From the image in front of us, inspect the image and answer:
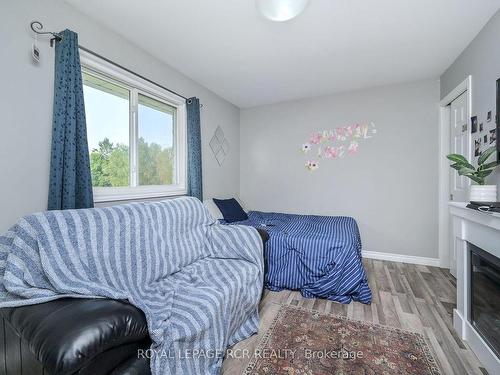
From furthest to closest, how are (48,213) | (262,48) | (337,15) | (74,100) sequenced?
(262,48) → (337,15) → (74,100) → (48,213)

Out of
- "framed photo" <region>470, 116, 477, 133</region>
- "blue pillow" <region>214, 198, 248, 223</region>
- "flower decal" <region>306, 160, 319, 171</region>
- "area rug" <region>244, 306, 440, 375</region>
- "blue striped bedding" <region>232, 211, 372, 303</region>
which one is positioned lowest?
"area rug" <region>244, 306, 440, 375</region>

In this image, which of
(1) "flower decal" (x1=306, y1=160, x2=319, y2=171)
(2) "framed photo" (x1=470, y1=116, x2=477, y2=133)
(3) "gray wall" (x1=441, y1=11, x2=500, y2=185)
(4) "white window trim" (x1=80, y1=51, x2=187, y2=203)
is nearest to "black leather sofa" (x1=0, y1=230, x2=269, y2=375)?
(4) "white window trim" (x1=80, y1=51, x2=187, y2=203)

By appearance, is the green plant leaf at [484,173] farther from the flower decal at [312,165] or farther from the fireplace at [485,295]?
the flower decal at [312,165]

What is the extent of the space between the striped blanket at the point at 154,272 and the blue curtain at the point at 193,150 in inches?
38.9

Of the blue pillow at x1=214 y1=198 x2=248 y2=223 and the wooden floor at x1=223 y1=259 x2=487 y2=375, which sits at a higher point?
the blue pillow at x1=214 y1=198 x2=248 y2=223

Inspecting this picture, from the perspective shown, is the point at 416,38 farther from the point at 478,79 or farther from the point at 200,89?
the point at 200,89

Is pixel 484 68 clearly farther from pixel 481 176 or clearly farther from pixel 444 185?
pixel 444 185

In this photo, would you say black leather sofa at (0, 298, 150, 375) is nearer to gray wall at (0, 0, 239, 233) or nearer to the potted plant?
gray wall at (0, 0, 239, 233)

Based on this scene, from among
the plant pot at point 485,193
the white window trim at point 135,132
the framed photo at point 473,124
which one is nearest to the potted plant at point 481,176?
the plant pot at point 485,193

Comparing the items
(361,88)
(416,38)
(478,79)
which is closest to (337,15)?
(416,38)

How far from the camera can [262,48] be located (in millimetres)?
2377

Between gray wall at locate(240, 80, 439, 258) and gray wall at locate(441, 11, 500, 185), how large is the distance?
32.3 inches

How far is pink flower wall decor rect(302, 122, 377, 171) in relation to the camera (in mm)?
3475

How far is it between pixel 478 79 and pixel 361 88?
4.79 feet
